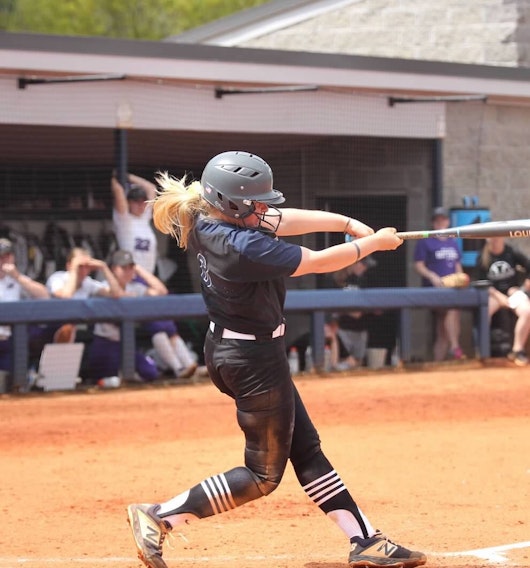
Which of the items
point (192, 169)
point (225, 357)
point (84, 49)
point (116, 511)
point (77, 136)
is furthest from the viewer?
point (192, 169)

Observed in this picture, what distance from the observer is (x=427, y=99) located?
14.2m

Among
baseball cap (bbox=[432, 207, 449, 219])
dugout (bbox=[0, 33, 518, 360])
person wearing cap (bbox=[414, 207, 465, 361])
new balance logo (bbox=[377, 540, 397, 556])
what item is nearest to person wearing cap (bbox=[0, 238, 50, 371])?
dugout (bbox=[0, 33, 518, 360])

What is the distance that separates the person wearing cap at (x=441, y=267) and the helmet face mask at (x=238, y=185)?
348 inches

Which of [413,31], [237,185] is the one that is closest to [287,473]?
[237,185]

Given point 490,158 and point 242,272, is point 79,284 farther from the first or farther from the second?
point 242,272

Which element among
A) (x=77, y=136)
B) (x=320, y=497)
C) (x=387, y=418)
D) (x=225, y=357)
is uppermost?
(x=77, y=136)

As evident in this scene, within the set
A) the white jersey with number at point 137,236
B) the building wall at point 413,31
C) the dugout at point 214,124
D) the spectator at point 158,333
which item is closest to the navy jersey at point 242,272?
the spectator at point 158,333

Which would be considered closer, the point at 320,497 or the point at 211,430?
the point at 320,497

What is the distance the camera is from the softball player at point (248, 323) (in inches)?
181

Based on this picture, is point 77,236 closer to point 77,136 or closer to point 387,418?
point 77,136

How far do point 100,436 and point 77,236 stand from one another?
6.24 metres

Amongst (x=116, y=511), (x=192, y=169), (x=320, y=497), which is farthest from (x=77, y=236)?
(x=320, y=497)

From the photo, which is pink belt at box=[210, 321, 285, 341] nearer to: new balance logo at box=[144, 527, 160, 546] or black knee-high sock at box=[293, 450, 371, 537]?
black knee-high sock at box=[293, 450, 371, 537]

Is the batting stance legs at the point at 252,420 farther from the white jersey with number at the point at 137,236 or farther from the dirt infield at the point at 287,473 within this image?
the white jersey with number at the point at 137,236
